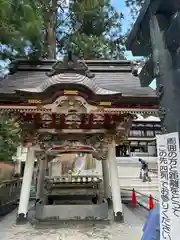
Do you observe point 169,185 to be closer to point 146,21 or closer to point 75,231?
point 146,21

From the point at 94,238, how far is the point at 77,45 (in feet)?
Answer: 31.4

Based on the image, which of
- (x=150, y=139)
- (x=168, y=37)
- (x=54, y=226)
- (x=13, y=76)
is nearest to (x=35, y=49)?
(x=13, y=76)

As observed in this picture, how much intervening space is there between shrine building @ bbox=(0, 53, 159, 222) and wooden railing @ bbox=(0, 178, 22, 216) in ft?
3.89

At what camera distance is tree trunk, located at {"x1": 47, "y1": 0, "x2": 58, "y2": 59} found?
39.4 feet

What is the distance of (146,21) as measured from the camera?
8.96ft

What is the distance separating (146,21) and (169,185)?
1904mm

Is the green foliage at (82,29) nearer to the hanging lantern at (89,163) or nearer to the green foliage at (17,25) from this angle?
the green foliage at (17,25)

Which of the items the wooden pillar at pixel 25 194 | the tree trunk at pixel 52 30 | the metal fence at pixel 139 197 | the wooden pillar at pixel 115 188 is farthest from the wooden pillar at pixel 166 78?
the tree trunk at pixel 52 30

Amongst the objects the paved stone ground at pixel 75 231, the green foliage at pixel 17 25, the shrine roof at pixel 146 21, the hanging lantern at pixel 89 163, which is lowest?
the paved stone ground at pixel 75 231

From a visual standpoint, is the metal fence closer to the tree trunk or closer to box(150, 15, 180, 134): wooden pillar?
box(150, 15, 180, 134): wooden pillar

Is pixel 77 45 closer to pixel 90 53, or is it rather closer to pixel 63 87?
pixel 90 53

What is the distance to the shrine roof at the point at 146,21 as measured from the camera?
2.33 metres

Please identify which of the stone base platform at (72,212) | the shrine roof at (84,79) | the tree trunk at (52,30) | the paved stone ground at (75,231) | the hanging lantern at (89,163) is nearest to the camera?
the paved stone ground at (75,231)

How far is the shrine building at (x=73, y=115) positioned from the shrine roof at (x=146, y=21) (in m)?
2.03
